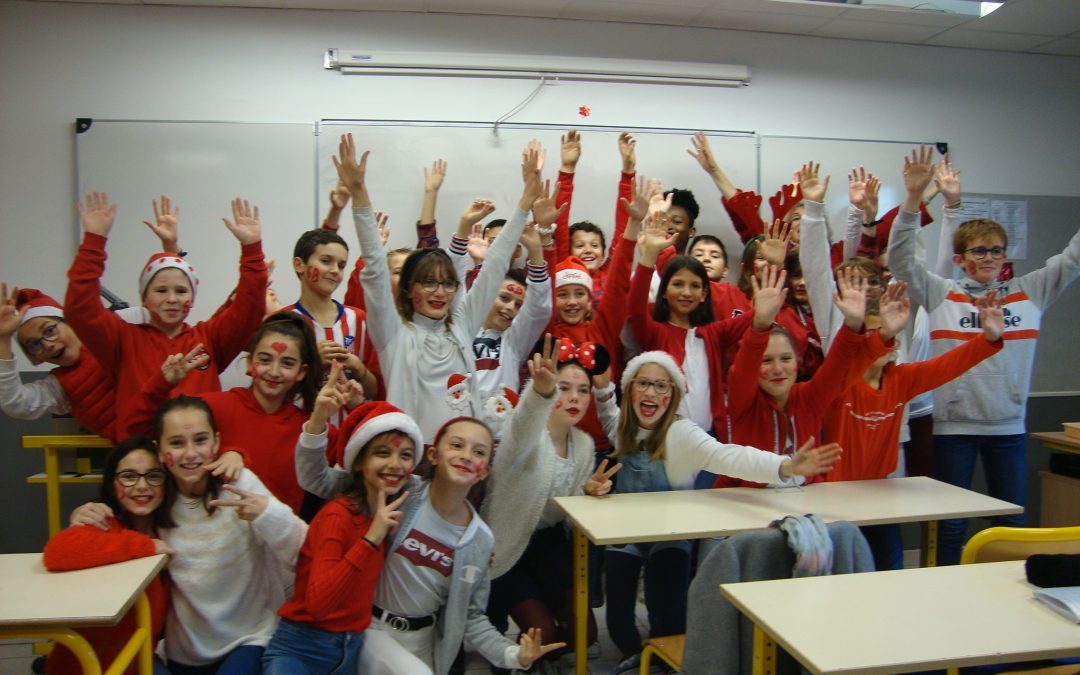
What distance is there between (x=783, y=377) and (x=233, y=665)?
189 centimetres

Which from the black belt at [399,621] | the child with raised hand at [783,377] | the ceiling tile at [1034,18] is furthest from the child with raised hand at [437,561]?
the ceiling tile at [1034,18]

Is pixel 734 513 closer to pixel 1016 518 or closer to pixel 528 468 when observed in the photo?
pixel 528 468

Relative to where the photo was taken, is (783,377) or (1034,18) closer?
(783,377)

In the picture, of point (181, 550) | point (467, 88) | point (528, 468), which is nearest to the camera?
point (181, 550)

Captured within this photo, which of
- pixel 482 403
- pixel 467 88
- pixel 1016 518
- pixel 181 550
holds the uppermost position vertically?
pixel 467 88

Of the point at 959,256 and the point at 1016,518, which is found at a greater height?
the point at 959,256

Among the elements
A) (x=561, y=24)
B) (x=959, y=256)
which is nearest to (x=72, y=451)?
(x=561, y=24)

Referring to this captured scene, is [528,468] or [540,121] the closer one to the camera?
[528,468]

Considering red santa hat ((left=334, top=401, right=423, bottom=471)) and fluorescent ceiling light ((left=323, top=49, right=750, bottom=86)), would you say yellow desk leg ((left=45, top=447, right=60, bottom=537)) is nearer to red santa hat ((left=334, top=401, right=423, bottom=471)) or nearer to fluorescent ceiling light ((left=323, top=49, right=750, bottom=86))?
red santa hat ((left=334, top=401, right=423, bottom=471))

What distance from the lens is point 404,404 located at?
8.40 ft

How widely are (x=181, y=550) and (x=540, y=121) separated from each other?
2.97m

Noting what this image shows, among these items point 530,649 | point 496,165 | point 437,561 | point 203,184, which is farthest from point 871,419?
point 203,184

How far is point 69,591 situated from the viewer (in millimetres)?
1663

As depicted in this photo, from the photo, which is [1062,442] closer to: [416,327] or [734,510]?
[734,510]
